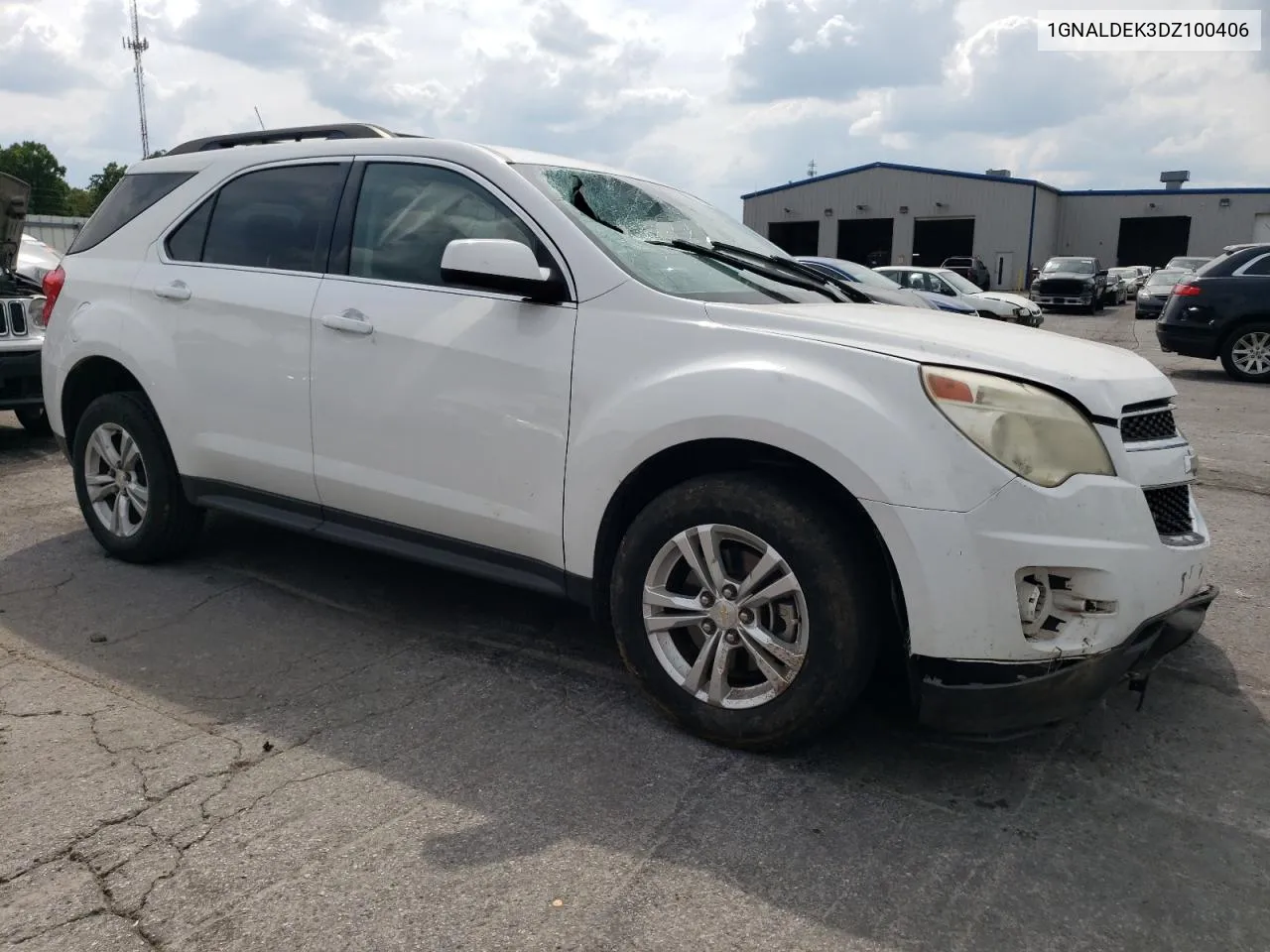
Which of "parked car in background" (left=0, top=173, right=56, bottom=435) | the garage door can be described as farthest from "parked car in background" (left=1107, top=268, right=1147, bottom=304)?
"parked car in background" (left=0, top=173, right=56, bottom=435)

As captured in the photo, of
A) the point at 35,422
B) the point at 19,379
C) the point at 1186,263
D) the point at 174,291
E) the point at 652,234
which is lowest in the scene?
the point at 35,422

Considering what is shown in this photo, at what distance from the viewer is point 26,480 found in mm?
6691

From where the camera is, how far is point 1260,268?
12.8m

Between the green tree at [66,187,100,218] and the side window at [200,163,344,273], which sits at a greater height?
the green tree at [66,187,100,218]

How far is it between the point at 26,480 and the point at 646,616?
5.33 metres

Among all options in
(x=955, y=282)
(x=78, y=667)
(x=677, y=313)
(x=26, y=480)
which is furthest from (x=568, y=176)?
(x=955, y=282)

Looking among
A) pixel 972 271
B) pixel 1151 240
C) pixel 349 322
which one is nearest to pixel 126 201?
pixel 349 322

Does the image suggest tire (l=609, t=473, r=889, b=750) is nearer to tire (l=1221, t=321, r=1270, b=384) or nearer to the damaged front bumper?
the damaged front bumper

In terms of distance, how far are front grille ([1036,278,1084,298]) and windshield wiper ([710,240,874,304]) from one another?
30108mm

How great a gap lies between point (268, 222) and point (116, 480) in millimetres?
1499

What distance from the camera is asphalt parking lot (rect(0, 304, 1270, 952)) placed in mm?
2334

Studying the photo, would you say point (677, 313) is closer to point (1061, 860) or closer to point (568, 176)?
point (568, 176)

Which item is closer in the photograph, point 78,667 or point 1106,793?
point 1106,793

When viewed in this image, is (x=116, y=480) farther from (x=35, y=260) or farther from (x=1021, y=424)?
(x=35, y=260)
